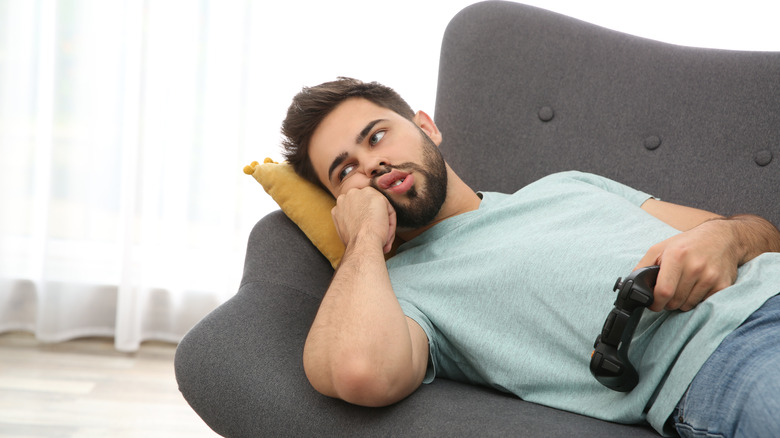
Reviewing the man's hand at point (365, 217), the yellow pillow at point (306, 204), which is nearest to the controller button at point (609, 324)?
the man's hand at point (365, 217)

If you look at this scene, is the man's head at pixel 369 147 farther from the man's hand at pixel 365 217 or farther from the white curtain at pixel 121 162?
the white curtain at pixel 121 162

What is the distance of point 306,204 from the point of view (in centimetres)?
154

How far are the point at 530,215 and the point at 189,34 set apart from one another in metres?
1.60

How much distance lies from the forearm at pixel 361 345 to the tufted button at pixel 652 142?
2.94 feet

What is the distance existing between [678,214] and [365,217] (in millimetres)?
702

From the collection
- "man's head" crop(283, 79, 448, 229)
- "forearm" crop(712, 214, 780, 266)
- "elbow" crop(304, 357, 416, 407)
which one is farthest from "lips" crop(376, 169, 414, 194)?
"forearm" crop(712, 214, 780, 266)

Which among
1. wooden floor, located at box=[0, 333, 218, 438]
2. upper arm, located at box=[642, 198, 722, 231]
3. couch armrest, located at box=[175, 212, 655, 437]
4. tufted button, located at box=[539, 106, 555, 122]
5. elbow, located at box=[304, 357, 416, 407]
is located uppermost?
tufted button, located at box=[539, 106, 555, 122]

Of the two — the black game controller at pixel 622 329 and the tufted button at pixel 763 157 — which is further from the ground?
the tufted button at pixel 763 157

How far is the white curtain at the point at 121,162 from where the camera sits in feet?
7.92

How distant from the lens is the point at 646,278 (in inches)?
39.0

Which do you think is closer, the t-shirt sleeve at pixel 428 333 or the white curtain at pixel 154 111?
the t-shirt sleeve at pixel 428 333

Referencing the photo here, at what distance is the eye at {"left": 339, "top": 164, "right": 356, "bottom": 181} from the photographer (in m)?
1.50

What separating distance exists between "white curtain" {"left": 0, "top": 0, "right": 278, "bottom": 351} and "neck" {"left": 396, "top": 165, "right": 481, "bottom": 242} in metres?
1.14

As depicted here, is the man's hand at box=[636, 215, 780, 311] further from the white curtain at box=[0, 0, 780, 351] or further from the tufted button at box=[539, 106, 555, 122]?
the white curtain at box=[0, 0, 780, 351]
